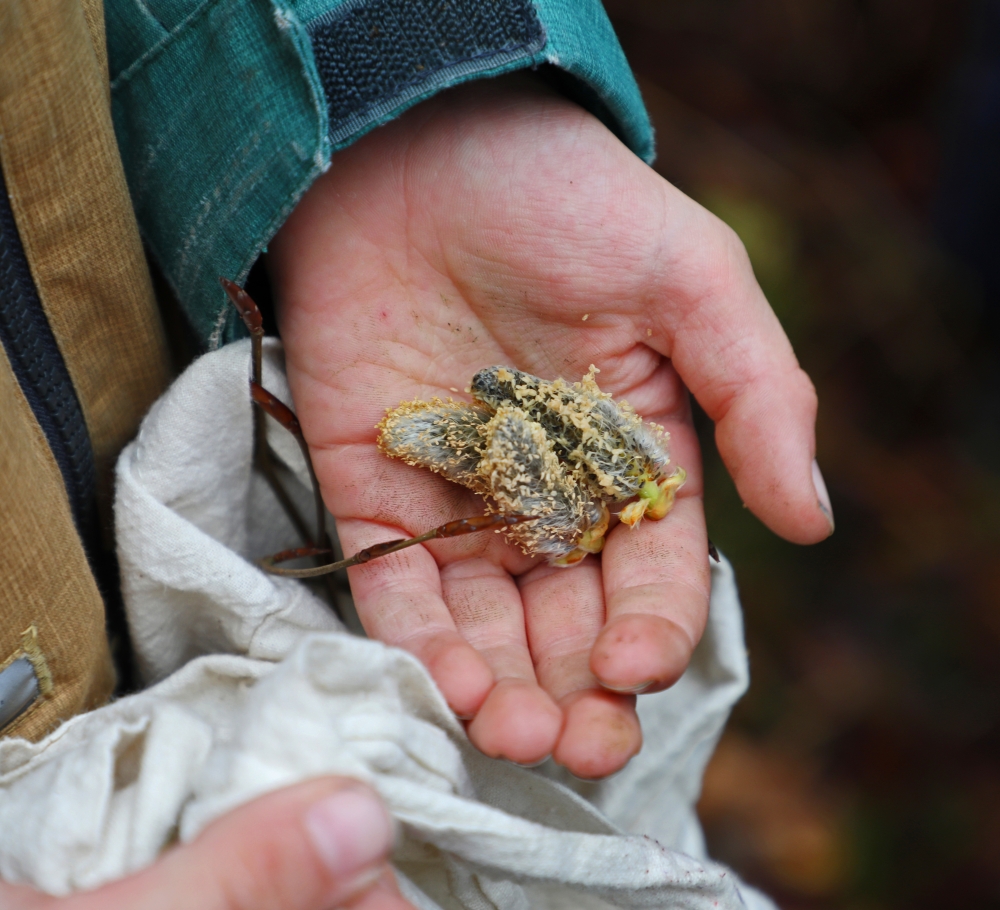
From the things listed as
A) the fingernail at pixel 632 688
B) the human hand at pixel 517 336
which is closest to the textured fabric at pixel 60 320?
the human hand at pixel 517 336

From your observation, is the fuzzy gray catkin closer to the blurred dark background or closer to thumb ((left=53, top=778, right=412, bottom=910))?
thumb ((left=53, top=778, right=412, bottom=910))

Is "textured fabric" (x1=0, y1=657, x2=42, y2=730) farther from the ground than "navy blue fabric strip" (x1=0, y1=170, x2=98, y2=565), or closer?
closer

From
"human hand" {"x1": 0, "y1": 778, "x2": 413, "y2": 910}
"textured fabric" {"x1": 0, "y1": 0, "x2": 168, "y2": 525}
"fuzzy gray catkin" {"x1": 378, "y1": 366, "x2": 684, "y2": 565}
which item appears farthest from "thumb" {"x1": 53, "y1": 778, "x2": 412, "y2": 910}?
"textured fabric" {"x1": 0, "y1": 0, "x2": 168, "y2": 525}

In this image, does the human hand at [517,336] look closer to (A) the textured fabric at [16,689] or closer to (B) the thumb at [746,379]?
(B) the thumb at [746,379]

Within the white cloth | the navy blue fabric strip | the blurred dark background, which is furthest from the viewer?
the blurred dark background

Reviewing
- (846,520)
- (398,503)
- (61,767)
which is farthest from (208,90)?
(846,520)

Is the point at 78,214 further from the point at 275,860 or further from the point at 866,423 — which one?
the point at 866,423

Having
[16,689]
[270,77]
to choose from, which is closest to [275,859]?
[16,689]

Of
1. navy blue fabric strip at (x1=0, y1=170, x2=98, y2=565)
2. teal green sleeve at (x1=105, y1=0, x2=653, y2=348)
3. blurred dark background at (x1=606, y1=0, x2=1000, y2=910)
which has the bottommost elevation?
blurred dark background at (x1=606, y1=0, x2=1000, y2=910)
